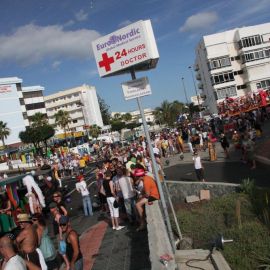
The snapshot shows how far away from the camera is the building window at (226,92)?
225 feet

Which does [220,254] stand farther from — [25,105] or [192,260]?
[25,105]

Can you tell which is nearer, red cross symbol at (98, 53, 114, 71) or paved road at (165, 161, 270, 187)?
red cross symbol at (98, 53, 114, 71)

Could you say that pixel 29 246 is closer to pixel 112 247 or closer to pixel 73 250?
pixel 73 250

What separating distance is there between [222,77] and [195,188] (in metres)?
56.5

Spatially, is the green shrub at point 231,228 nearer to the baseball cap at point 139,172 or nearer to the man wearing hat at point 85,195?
the baseball cap at point 139,172

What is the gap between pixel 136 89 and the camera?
6625 millimetres

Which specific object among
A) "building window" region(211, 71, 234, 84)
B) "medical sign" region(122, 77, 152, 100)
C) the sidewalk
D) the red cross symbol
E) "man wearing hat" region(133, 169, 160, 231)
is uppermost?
"building window" region(211, 71, 234, 84)

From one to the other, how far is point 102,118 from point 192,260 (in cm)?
12627

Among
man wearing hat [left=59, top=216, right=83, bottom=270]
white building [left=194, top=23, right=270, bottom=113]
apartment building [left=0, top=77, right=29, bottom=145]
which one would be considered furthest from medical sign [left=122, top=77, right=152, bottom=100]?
apartment building [left=0, top=77, right=29, bottom=145]

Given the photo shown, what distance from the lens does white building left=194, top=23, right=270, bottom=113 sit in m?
68.9

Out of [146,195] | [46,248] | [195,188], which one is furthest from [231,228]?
[46,248]

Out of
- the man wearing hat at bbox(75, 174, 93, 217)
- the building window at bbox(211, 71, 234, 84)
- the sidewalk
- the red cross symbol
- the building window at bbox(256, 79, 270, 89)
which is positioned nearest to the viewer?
the red cross symbol

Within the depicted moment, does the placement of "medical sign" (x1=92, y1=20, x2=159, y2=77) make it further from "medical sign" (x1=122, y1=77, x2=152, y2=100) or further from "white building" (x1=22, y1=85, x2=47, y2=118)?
"white building" (x1=22, y1=85, x2=47, y2=118)

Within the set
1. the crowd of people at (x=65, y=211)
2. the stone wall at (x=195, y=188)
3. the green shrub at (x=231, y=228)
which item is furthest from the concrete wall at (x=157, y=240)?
the stone wall at (x=195, y=188)
